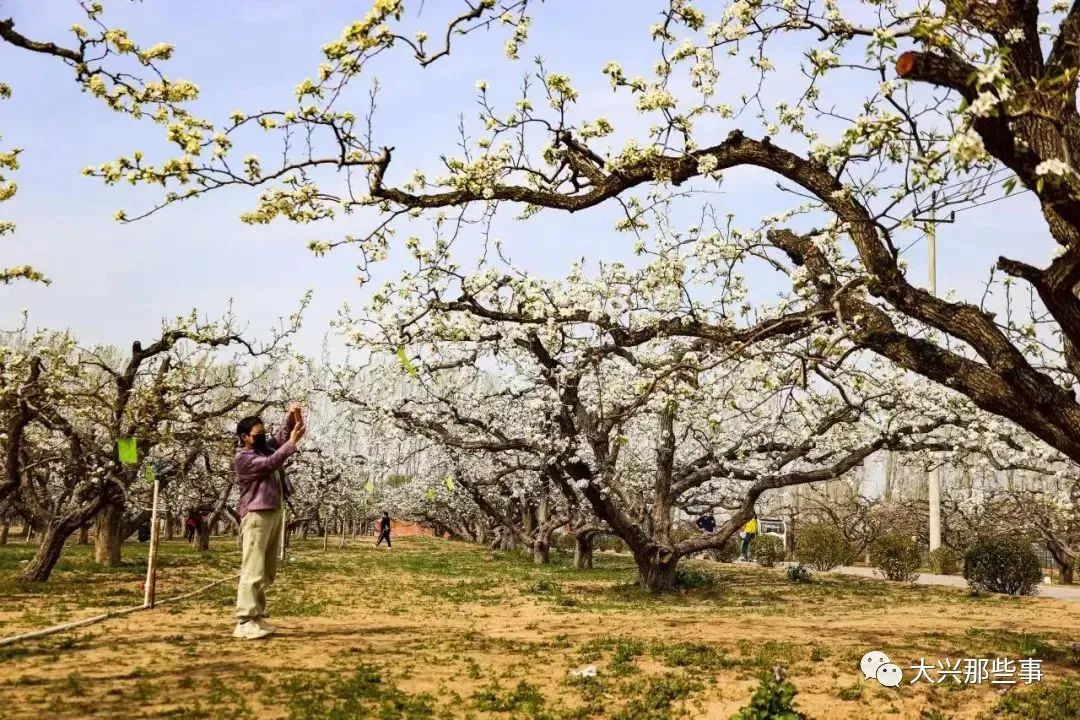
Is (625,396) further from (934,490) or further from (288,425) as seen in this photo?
(934,490)

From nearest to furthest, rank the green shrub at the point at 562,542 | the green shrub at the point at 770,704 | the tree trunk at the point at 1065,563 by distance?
the green shrub at the point at 770,704
the tree trunk at the point at 1065,563
the green shrub at the point at 562,542

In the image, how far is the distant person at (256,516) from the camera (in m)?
8.19

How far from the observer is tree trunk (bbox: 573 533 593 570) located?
23641 millimetres

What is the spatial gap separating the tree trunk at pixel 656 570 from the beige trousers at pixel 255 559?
30.7ft

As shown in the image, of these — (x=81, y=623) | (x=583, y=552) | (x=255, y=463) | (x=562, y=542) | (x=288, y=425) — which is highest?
(x=288, y=425)

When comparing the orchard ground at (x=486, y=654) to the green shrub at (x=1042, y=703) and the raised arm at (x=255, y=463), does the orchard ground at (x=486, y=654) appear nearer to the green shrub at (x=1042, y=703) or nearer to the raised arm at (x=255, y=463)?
the green shrub at (x=1042, y=703)

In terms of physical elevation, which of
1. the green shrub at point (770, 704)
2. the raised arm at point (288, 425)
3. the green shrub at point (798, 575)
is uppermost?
the raised arm at point (288, 425)

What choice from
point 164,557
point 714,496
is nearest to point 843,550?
point 714,496

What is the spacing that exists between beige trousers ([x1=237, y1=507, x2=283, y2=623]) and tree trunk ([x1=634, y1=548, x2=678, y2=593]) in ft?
30.7

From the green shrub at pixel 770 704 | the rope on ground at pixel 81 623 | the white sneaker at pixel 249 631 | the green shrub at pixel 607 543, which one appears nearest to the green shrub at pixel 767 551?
the green shrub at pixel 607 543

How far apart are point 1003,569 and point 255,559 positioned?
51.2ft

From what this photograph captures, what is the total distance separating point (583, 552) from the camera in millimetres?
24359

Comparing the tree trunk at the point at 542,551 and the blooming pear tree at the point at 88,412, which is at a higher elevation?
the blooming pear tree at the point at 88,412

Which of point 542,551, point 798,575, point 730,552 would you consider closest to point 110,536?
point 542,551
